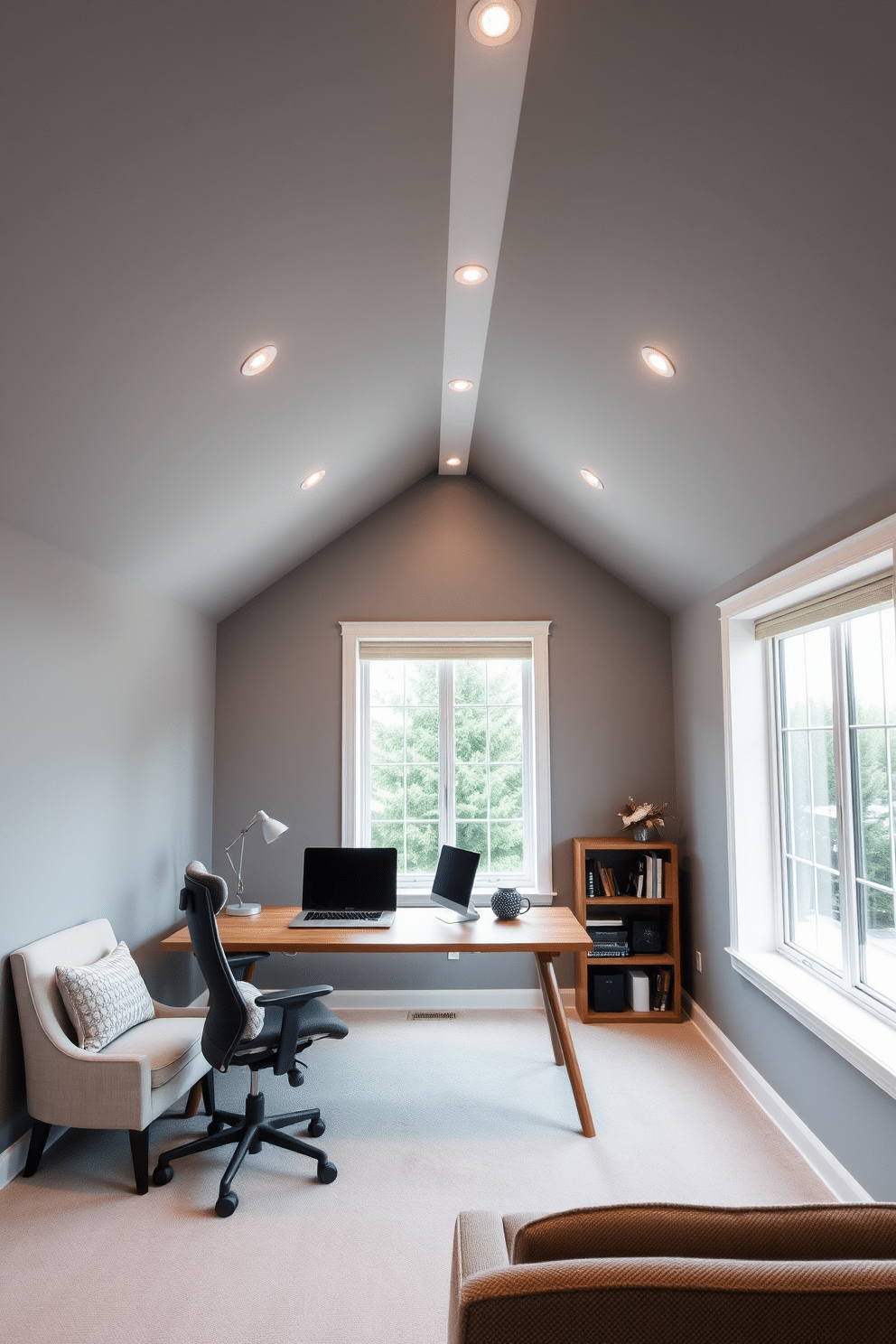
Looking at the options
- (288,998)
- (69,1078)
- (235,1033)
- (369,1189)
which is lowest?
(369,1189)

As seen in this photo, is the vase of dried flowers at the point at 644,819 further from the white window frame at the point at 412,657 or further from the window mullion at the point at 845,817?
the window mullion at the point at 845,817

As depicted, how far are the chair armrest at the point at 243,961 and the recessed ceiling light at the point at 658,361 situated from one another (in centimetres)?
276

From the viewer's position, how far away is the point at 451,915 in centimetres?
397

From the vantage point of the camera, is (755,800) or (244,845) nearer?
(755,800)

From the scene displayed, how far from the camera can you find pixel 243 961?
345cm

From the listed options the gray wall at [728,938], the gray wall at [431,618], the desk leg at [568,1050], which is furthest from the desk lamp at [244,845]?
the gray wall at [728,938]

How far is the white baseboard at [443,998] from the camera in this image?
4750 mm

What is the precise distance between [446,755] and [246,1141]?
2.53 meters

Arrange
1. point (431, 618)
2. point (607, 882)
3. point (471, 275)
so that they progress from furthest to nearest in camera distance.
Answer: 1. point (431, 618)
2. point (607, 882)
3. point (471, 275)

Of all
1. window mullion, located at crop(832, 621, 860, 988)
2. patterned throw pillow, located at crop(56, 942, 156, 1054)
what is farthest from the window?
patterned throw pillow, located at crop(56, 942, 156, 1054)

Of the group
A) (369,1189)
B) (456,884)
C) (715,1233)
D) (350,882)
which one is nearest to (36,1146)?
(369,1189)

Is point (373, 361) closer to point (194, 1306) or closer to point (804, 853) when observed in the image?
point (804, 853)

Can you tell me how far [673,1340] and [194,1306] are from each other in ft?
5.69

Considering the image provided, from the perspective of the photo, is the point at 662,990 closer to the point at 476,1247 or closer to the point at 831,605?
the point at 831,605
